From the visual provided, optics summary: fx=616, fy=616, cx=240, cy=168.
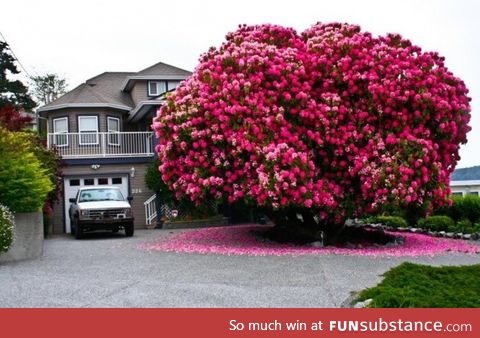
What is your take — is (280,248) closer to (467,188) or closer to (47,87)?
(467,188)

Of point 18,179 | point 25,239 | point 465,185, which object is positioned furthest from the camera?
point 465,185

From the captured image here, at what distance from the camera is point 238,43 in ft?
53.6

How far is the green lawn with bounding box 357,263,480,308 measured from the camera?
6730 mm

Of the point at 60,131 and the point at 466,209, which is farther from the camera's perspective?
the point at 60,131

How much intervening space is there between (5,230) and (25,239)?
1167mm

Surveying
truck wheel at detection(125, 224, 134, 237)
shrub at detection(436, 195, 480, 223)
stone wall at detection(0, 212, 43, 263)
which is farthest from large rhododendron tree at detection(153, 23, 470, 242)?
truck wheel at detection(125, 224, 134, 237)

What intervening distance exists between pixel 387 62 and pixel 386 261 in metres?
5.01

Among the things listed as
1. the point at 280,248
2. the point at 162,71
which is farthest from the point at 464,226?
the point at 162,71

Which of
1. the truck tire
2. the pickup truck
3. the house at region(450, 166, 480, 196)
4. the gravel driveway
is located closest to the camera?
the gravel driveway

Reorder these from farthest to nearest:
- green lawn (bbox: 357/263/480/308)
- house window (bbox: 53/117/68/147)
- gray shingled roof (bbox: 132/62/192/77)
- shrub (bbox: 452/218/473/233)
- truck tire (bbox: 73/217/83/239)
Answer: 1. gray shingled roof (bbox: 132/62/192/77)
2. house window (bbox: 53/117/68/147)
3. truck tire (bbox: 73/217/83/239)
4. shrub (bbox: 452/218/473/233)
5. green lawn (bbox: 357/263/480/308)

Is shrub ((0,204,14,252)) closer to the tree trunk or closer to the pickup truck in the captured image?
the tree trunk

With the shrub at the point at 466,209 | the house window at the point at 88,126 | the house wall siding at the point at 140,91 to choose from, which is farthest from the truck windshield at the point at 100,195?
the shrub at the point at 466,209

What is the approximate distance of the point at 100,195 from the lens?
21578mm

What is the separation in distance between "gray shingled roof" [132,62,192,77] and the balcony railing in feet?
14.1
